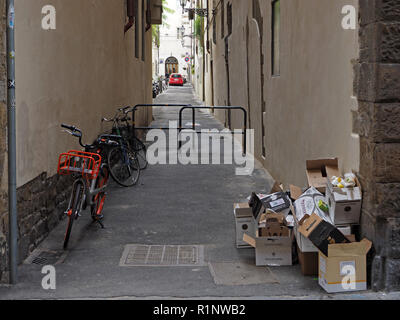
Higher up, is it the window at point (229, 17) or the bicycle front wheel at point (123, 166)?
the window at point (229, 17)

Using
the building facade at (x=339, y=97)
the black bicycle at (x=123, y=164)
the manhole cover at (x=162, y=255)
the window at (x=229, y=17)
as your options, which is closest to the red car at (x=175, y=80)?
the window at (x=229, y=17)

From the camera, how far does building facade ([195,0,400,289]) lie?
4.75 meters

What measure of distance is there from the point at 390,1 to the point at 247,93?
9294 millimetres

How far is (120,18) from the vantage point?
1281 centimetres

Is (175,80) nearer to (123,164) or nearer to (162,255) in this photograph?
(123,164)

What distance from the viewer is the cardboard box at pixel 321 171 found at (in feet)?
18.5

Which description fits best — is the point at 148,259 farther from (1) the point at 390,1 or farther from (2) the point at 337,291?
(1) the point at 390,1

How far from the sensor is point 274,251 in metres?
5.54

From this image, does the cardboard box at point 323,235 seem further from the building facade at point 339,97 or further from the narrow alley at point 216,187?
the building facade at point 339,97

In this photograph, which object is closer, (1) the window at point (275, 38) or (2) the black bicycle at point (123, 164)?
(2) the black bicycle at point (123, 164)

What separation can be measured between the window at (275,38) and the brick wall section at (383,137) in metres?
5.03

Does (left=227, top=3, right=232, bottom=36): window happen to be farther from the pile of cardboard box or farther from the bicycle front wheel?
the pile of cardboard box

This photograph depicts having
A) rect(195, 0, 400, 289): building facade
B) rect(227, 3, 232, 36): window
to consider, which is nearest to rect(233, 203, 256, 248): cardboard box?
rect(195, 0, 400, 289): building facade

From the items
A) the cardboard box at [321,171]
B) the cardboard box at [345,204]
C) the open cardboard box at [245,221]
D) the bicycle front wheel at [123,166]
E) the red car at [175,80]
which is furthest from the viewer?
the red car at [175,80]
